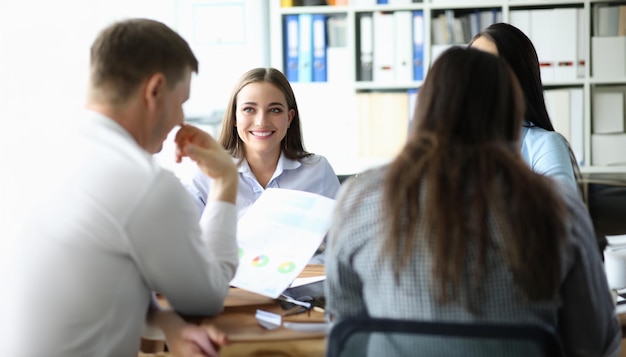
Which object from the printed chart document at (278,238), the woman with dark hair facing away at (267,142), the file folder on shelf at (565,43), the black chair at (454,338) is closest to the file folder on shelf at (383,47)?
the file folder on shelf at (565,43)

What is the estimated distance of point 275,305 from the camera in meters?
1.62

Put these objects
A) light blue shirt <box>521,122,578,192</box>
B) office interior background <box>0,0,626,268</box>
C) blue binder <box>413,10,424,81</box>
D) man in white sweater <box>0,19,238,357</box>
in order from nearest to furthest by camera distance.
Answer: man in white sweater <box>0,19,238,357</box> < light blue shirt <box>521,122,578,192</box> < office interior background <box>0,0,626,268</box> < blue binder <box>413,10,424,81</box>

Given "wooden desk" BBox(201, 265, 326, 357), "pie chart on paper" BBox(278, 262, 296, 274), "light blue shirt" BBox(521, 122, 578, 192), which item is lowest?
"wooden desk" BBox(201, 265, 326, 357)

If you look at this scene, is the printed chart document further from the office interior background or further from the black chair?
the office interior background

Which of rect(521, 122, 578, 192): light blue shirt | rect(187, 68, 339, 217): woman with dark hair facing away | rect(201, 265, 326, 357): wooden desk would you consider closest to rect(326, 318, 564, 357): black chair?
rect(201, 265, 326, 357): wooden desk

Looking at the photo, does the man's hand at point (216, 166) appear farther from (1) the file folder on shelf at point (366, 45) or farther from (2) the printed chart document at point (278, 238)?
(1) the file folder on shelf at point (366, 45)

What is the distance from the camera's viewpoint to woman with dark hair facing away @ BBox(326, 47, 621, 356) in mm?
1060

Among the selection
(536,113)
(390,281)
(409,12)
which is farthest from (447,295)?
(409,12)

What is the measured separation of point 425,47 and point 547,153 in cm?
199

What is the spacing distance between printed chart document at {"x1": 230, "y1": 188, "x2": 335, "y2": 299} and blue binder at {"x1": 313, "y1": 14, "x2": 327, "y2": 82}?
2175 mm

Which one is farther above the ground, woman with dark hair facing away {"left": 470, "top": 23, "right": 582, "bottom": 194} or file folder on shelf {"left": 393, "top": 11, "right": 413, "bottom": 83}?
file folder on shelf {"left": 393, "top": 11, "right": 413, "bottom": 83}

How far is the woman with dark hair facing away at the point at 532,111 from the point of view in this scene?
6.55ft

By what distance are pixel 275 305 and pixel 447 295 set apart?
0.62 meters

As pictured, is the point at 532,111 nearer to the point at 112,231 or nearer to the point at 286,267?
the point at 286,267
